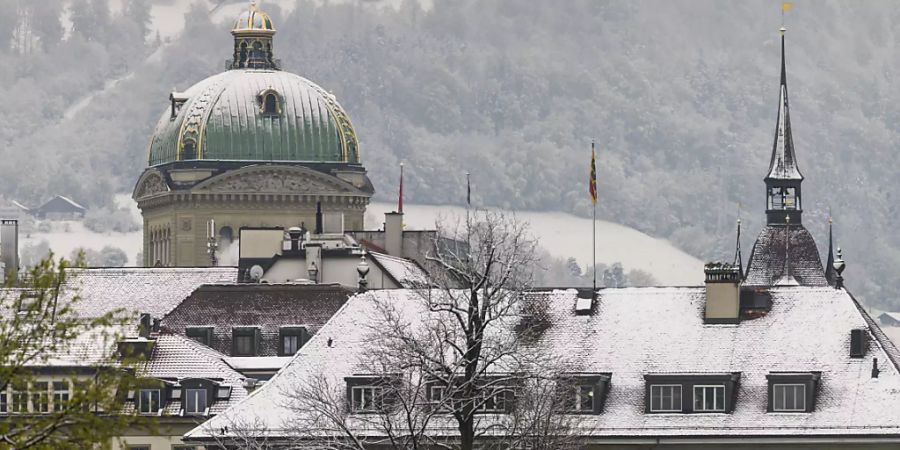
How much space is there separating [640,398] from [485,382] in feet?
58.1

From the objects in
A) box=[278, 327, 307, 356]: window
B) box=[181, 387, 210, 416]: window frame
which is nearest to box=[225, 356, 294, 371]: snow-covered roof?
box=[278, 327, 307, 356]: window

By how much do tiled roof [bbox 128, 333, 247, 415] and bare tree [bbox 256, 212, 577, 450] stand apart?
14945mm

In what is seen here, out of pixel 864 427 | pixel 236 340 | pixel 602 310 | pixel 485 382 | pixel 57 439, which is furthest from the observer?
pixel 236 340

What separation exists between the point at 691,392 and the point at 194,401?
18.3 meters

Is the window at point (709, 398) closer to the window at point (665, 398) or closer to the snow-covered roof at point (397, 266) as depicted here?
the window at point (665, 398)

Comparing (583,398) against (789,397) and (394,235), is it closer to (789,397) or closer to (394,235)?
(789,397)

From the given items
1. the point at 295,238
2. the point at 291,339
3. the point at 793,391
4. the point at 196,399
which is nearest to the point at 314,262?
the point at 295,238

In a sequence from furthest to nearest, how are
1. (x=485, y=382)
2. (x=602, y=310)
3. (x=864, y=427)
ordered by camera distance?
(x=602, y=310) → (x=864, y=427) → (x=485, y=382)

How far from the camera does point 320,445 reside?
103 m

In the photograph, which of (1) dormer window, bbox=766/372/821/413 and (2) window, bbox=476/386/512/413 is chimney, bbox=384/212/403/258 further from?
(2) window, bbox=476/386/512/413

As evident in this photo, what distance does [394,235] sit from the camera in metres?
193

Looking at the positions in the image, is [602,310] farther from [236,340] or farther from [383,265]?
[383,265]

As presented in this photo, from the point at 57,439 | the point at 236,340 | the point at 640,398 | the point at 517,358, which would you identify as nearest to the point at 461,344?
the point at 517,358

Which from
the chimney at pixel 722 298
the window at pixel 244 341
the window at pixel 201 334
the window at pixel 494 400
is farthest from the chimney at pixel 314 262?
the window at pixel 494 400
